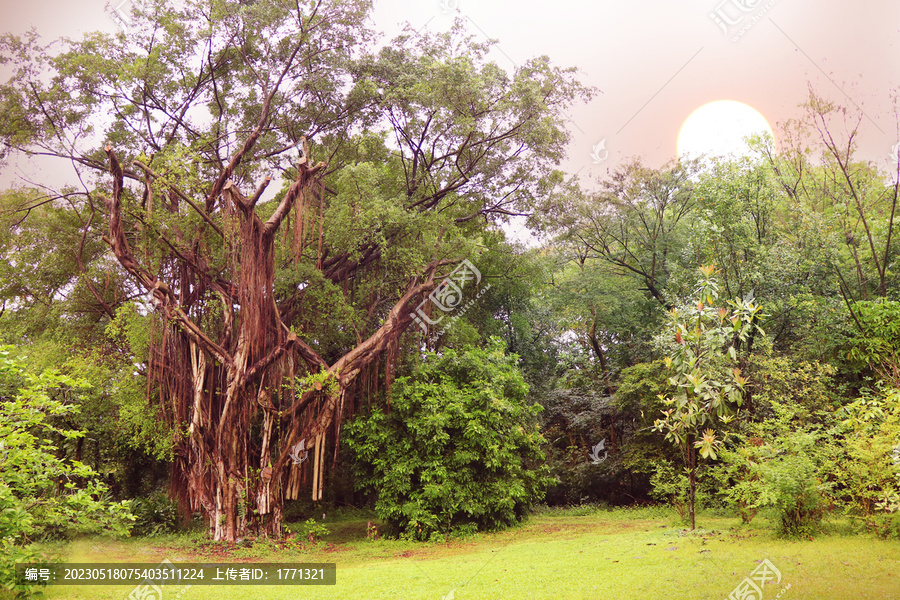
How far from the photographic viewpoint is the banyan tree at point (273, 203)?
11.9 meters

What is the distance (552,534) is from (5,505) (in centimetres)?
1053

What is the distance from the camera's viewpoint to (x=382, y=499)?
1312cm

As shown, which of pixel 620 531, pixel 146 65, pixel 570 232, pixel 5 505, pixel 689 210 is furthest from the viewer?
pixel 689 210

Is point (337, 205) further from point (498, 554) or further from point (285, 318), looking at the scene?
point (498, 554)

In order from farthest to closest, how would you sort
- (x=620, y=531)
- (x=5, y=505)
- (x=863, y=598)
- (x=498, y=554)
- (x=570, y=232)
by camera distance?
(x=570, y=232), (x=620, y=531), (x=498, y=554), (x=863, y=598), (x=5, y=505)

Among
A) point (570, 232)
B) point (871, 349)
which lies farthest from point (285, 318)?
point (871, 349)
